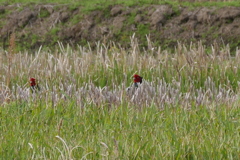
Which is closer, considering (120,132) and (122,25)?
(120,132)

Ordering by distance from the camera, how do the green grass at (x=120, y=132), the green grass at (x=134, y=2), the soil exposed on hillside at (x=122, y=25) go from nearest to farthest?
1. the green grass at (x=120, y=132)
2. the soil exposed on hillside at (x=122, y=25)
3. the green grass at (x=134, y=2)

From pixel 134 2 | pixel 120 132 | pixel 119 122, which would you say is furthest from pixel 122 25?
pixel 120 132

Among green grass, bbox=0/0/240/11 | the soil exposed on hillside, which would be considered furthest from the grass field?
green grass, bbox=0/0/240/11

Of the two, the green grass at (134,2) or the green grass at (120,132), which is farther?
the green grass at (134,2)

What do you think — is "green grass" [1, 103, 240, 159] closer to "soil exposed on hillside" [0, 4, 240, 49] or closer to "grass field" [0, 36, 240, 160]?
"grass field" [0, 36, 240, 160]

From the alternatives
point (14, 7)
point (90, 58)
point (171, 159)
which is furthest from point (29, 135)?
point (14, 7)

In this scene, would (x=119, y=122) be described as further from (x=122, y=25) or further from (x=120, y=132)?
(x=122, y=25)

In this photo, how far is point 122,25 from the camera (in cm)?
1182

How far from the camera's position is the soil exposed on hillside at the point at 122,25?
1127 cm

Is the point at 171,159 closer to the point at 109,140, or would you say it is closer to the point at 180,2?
the point at 109,140

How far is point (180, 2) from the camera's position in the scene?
501 inches

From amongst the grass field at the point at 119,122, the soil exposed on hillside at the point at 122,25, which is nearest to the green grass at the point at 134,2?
the soil exposed on hillside at the point at 122,25

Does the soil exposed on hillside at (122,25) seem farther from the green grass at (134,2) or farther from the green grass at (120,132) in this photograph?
the green grass at (120,132)

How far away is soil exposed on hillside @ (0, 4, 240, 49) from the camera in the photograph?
37.0 feet
